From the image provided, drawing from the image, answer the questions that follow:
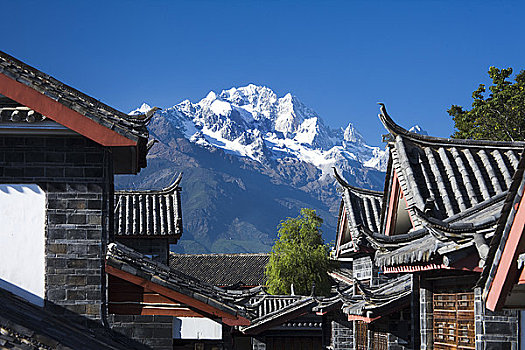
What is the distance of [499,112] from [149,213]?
14829 mm

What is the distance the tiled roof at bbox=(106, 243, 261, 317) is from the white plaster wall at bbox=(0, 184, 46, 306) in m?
1.08

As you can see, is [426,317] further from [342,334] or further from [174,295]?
[342,334]

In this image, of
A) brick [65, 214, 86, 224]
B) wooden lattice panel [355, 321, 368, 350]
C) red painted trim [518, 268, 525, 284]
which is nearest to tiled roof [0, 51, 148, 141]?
brick [65, 214, 86, 224]

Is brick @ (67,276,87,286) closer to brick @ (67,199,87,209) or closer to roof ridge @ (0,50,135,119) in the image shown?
brick @ (67,199,87,209)

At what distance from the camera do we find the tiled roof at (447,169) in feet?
39.8

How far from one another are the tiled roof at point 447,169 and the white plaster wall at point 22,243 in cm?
599

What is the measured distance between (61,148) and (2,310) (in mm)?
4461

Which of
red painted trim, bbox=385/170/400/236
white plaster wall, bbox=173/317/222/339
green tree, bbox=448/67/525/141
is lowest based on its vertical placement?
white plaster wall, bbox=173/317/222/339

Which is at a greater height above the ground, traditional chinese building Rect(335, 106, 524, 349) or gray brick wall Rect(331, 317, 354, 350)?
traditional chinese building Rect(335, 106, 524, 349)

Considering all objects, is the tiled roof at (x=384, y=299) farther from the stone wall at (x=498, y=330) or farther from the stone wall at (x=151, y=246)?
the stone wall at (x=151, y=246)

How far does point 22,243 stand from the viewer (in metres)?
10.9

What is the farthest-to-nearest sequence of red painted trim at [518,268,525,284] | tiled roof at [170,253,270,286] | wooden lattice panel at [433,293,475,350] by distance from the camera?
tiled roof at [170,253,270,286], wooden lattice panel at [433,293,475,350], red painted trim at [518,268,525,284]

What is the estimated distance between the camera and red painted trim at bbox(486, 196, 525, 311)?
4.83m

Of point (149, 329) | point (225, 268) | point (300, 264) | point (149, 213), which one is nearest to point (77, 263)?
point (149, 329)
